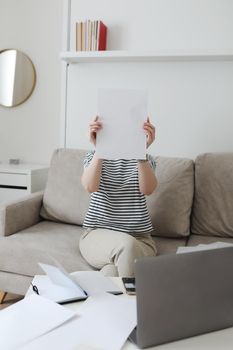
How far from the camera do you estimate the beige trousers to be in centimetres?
157

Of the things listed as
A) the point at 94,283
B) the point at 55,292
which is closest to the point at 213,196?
the point at 94,283

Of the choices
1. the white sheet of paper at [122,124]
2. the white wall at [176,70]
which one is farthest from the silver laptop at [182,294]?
the white wall at [176,70]

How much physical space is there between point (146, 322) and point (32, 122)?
2.60 m

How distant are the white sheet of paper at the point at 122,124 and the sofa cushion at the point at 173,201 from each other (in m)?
0.56

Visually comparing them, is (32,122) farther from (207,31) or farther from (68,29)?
(207,31)

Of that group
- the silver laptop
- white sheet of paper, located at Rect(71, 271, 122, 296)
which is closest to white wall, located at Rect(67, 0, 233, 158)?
white sheet of paper, located at Rect(71, 271, 122, 296)

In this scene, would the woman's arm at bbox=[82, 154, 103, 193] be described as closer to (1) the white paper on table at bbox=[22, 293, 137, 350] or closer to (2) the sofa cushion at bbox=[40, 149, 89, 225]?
(2) the sofa cushion at bbox=[40, 149, 89, 225]

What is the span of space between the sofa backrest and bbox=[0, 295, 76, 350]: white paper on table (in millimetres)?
1219

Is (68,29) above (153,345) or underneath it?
above

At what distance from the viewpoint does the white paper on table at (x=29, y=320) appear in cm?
Answer: 78

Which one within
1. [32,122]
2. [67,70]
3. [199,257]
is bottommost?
[199,257]

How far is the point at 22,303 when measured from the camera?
3.05ft

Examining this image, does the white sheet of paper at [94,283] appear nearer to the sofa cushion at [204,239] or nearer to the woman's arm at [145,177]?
the woman's arm at [145,177]

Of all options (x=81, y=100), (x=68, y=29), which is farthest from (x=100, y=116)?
(x=68, y=29)
